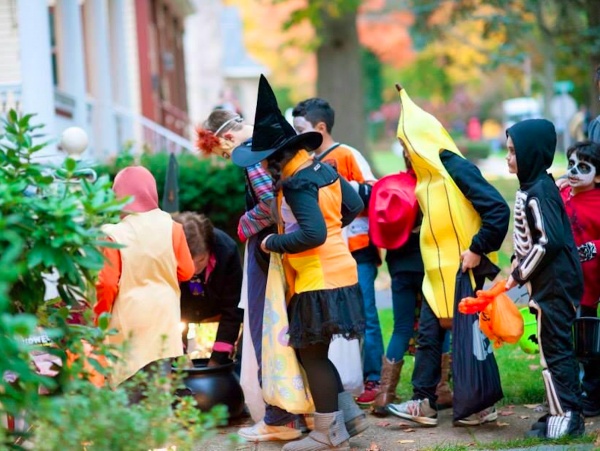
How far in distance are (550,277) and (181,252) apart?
77.2 inches

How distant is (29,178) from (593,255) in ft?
11.1

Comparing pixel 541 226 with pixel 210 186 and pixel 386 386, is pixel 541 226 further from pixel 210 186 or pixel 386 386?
pixel 210 186

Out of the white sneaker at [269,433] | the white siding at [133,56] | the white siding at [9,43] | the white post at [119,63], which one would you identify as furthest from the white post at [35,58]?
the white siding at [133,56]

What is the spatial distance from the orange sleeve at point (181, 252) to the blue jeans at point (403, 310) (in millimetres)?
1494

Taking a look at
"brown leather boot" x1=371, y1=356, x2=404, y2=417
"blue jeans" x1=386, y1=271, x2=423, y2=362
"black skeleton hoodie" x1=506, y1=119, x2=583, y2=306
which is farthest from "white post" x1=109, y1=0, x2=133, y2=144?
"black skeleton hoodie" x1=506, y1=119, x2=583, y2=306

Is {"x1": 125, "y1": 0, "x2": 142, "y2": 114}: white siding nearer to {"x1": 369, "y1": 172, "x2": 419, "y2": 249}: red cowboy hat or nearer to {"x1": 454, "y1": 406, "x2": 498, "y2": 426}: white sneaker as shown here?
{"x1": 369, "y1": 172, "x2": 419, "y2": 249}: red cowboy hat

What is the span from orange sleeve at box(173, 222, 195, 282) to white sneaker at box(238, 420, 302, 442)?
0.97 metres

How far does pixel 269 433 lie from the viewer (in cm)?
601

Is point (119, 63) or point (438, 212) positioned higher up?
point (119, 63)

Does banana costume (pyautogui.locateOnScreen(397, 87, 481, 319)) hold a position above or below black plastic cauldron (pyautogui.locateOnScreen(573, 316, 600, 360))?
above

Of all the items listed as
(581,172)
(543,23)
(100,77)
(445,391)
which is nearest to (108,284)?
(445,391)

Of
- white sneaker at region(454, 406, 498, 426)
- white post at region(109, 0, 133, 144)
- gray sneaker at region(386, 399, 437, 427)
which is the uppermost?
white post at region(109, 0, 133, 144)

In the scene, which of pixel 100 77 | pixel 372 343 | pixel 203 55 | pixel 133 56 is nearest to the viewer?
pixel 372 343

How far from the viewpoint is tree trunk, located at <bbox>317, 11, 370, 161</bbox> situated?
75.3ft
